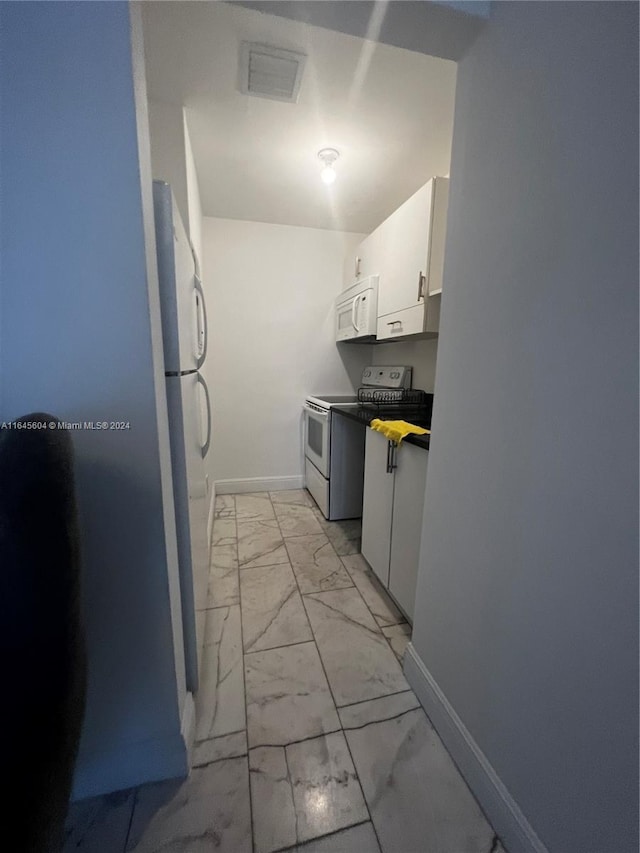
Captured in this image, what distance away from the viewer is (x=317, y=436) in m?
2.86

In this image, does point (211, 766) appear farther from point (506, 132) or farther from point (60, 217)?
point (506, 132)

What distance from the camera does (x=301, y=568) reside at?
2064 mm

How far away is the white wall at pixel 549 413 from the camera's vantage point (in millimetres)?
610

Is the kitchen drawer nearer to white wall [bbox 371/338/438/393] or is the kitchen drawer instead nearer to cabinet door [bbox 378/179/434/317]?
cabinet door [bbox 378/179/434/317]

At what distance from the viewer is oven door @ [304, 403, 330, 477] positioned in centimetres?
259

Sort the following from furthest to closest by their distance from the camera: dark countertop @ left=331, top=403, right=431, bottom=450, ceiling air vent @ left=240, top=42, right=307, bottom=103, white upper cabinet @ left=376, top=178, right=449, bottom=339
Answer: dark countertop @ left=331, top=403, right=431, bottom=450, white upper cabinet @ left=376, top=178, right=449, bottom=339, ceiling air vent @ left=240, top=42, right=307, bottom=103

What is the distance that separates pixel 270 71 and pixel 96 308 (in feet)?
4.56

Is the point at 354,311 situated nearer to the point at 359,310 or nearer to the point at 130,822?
the point at 359,310

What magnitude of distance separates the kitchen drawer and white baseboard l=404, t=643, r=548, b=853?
5.22 ft

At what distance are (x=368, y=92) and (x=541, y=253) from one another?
1335 millimetres

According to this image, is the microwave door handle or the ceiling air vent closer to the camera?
the ceiling air vent

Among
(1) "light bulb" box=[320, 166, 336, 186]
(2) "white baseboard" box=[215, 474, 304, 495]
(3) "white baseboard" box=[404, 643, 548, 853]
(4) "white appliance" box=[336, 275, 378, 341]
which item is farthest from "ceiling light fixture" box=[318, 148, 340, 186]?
(3) "white baseboard" box=[404, 643, 548, 853]

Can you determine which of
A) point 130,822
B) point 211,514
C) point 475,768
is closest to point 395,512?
point 475,768

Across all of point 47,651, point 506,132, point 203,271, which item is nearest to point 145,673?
point 47,651
